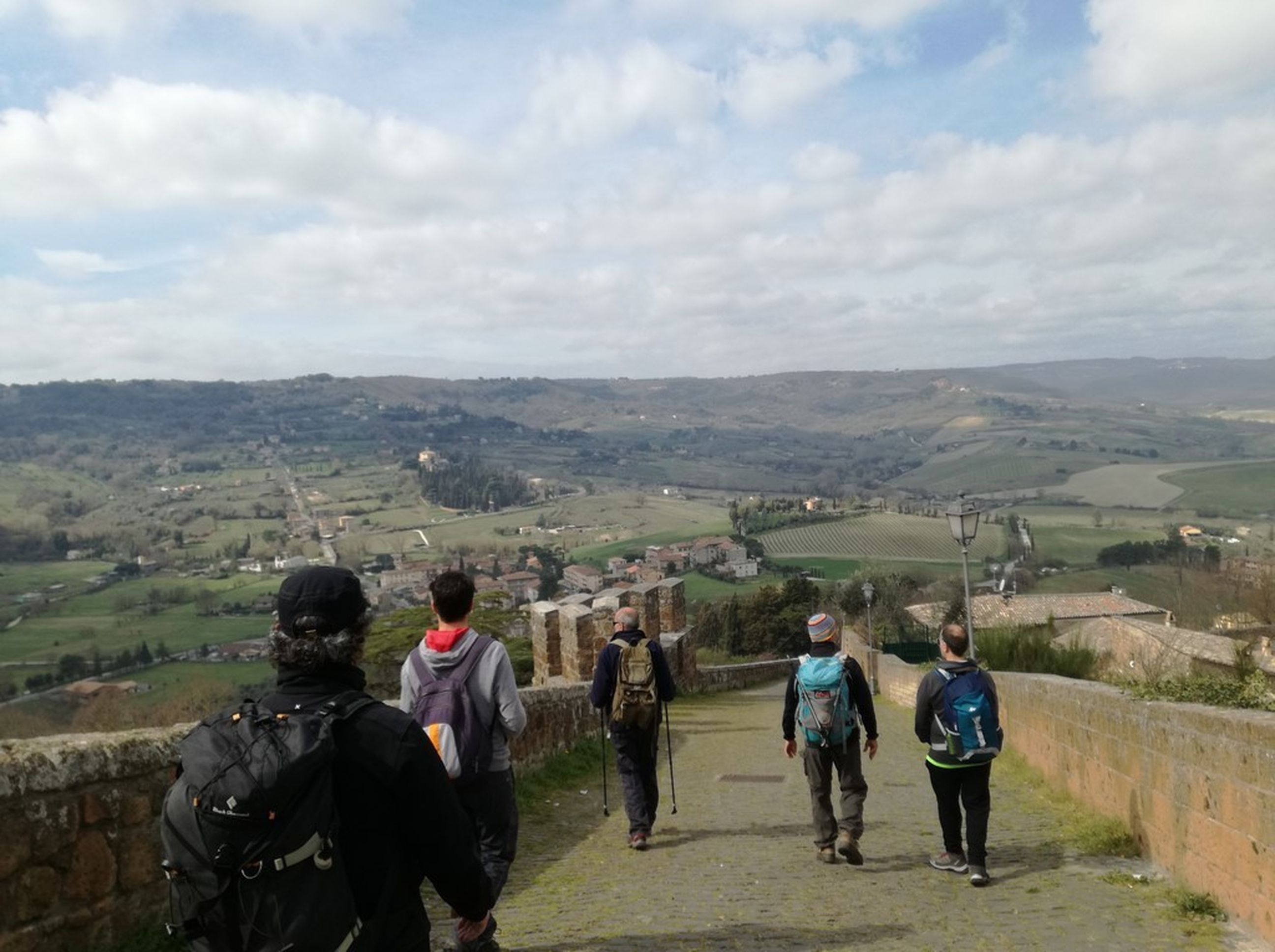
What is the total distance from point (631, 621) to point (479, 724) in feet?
9.06

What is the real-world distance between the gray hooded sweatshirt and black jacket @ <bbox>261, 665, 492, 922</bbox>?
85.4 inches

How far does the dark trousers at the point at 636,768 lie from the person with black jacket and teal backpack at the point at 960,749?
5.93 ft

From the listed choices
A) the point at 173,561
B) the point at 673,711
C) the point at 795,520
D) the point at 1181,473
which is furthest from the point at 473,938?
the point at 1181,473

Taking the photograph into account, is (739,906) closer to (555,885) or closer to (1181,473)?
(555,885)

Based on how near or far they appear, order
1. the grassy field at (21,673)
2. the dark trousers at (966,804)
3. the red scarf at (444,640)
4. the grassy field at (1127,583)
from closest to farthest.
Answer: the red scarf at (444,640) → the dark trousers at (966,804) → the grassy field at (21,673) → the grassy field at (1127,583)

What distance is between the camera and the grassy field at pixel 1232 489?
90.8 metres

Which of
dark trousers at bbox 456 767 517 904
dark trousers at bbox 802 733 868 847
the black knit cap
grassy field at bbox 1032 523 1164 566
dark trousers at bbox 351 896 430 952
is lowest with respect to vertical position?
grassy field at bbox 1032 523 1164 566

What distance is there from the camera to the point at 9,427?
151 meters

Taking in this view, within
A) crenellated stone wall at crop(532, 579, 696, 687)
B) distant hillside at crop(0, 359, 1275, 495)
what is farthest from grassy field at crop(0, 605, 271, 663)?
distant hillside at crop(0, 359, 1275, 495)

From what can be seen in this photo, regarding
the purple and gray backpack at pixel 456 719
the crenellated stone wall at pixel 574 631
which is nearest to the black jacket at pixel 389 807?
the purple and gray backpack at pixel 456 719

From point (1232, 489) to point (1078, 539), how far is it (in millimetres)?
33348

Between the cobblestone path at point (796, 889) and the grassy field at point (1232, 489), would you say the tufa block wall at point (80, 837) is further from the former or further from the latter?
the grassy field at point (1232, 489)

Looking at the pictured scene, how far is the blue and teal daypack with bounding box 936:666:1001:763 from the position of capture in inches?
243

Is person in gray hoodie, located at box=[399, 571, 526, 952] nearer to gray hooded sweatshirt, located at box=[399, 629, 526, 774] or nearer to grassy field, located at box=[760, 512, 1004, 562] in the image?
gray hooded sweatshirt, located at box=[399, 629, 526, 774]
